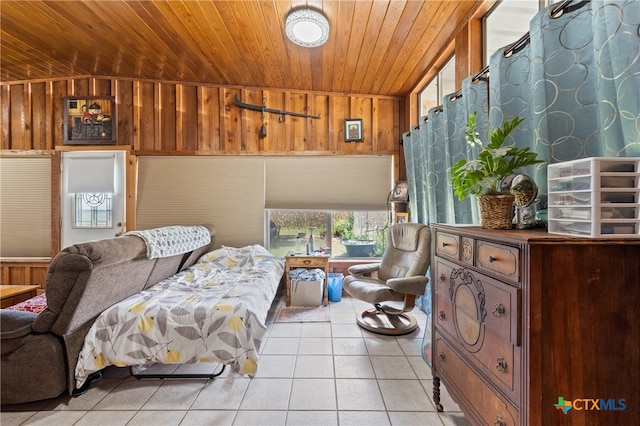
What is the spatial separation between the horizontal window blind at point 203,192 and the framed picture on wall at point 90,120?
594 mm

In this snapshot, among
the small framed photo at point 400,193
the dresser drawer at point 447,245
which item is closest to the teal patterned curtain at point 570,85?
the dresser drawer at point 447,245

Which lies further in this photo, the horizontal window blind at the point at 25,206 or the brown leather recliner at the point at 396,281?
the horizontal window blind at the point at 25,206

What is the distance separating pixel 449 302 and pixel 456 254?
0.28m

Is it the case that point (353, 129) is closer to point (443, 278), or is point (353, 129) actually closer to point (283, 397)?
point (443, 278)

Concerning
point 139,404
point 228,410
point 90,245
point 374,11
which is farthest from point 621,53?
point 139,404

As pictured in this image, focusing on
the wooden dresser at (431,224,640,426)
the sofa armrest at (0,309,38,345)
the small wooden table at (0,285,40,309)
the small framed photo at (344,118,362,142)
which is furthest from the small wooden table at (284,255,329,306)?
the small wooden table at (0,285,40,309)

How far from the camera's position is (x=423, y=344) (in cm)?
224

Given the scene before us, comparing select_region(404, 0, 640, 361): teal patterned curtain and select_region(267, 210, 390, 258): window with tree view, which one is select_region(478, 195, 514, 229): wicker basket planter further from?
select_region(267, 210, 390, 258): window with tree view

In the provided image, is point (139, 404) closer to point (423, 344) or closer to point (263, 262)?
point (263, 262)

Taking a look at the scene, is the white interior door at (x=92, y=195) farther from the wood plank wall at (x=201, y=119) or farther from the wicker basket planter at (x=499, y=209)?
the wicker basket planter at (x=499, y=209)

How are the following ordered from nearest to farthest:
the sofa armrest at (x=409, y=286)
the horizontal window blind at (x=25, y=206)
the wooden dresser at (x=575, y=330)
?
1. the wooden dresser at (x=575, y=330)
2. the sofa armrest at (x=409, y=286)
3. the horizontal window blind at (x=25, y=206)

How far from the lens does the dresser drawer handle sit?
40.5 inches

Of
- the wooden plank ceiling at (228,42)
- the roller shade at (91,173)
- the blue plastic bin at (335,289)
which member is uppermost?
the wooden plank ceiling at (228,42)

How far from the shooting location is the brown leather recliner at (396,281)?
244cm
